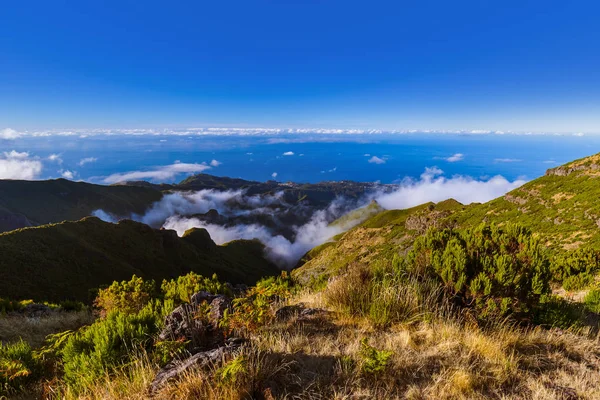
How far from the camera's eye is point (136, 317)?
4875mm

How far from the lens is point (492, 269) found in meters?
5.55

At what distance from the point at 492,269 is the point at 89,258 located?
320ft

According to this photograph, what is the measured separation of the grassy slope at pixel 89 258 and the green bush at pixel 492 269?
7196 centimetres

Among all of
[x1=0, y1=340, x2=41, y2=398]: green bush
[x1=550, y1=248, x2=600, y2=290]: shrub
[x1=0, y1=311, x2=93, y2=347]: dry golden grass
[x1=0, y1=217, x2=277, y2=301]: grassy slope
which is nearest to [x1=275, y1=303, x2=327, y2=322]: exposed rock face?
[x1=0, y1=340, x2=41, y2=398]: green bush

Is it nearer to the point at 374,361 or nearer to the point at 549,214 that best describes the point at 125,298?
the point at 374,361

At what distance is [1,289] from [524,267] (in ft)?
248

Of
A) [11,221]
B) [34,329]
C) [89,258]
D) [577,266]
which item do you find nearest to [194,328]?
Result: [34,329]

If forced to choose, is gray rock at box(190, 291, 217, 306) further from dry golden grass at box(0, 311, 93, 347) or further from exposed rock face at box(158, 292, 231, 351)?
dry golden grass at box(0, 311, 93, 347)

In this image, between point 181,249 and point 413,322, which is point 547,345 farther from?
point 181,249

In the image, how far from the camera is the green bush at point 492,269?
5.40 m

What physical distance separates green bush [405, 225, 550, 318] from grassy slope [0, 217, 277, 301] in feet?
236

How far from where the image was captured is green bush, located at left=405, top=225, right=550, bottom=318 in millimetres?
5402

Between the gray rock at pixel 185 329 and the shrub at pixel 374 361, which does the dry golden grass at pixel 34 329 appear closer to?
the gray rock at pixel 185 329

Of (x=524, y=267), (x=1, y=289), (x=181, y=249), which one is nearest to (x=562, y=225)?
(x=524, y=267)
